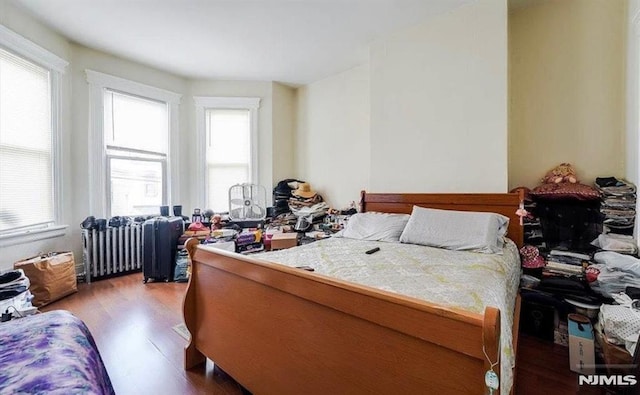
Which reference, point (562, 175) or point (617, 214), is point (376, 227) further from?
point (617, 214)

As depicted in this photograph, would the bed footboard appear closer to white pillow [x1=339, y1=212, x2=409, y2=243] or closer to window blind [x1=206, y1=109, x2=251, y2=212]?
white pillow [x1=339, y1=212, x2=409, y2=243]

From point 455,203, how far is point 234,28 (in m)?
2.90

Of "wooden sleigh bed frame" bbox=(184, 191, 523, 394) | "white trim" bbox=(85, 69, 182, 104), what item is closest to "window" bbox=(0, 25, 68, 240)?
"white trim" bbox=(85, 69, 182, 104)

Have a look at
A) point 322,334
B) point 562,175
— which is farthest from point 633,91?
point 322,334

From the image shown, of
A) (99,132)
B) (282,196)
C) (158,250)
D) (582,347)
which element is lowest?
(582,347)

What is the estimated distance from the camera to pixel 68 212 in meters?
3.29

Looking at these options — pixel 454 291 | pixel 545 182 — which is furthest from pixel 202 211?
pixel 545 182

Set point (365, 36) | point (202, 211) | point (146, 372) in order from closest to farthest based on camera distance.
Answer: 1. point (146, 372)
2. point (365, 36)
3. point (202, 211)

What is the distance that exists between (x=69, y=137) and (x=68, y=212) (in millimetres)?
884

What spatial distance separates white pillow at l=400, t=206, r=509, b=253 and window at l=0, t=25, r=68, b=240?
3728 millimetres

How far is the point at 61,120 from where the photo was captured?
10.4 feet

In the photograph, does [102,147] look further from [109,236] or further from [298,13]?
[298,13]

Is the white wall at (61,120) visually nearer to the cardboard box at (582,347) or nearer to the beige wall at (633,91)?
the cardboard box at (582,347)

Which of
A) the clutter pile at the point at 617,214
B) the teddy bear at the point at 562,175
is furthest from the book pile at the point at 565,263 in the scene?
the teddy bear at the point at 562,175
